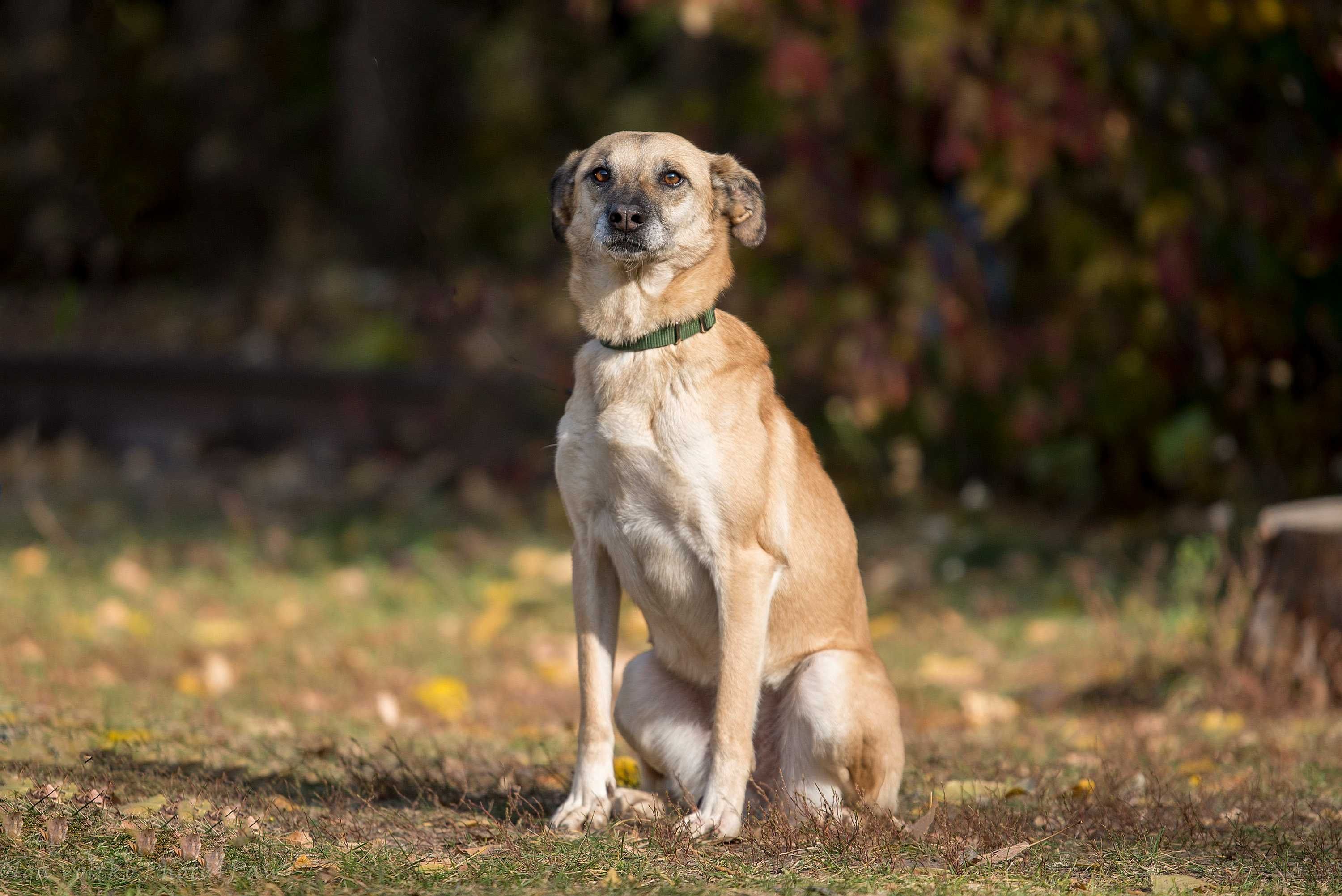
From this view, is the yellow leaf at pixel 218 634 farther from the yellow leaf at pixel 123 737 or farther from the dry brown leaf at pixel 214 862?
the dry brown leaf at pixel 214 862

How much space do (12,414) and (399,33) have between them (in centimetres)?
516

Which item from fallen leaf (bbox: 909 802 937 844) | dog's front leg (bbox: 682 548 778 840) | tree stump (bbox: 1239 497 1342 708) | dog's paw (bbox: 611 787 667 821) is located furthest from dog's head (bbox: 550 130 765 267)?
tree stump (bbox: 1239 497 1342 708)

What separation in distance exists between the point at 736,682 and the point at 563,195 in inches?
54.4

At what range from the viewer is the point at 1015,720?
555 centimetres

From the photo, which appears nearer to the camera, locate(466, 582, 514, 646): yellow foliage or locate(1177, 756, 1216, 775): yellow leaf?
locate(1177, 756, 1216, 775): yellow leaf

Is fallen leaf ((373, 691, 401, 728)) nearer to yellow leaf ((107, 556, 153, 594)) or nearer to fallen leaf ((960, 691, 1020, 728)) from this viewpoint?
fallen leaf ((960, 691, 1020, 728))

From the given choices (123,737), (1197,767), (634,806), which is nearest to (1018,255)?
(1197,767)

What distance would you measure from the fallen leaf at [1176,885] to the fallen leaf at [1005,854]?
29cm

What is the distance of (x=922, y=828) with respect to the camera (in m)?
3.43

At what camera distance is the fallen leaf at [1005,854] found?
3312 millimetres

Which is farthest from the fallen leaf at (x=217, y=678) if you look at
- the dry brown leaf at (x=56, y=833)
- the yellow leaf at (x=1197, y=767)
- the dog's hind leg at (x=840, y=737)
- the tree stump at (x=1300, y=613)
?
the tree stump at (x=1300, y=613)

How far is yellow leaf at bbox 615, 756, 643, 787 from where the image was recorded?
4.28m

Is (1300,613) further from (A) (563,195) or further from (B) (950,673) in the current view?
(A) (563,195)

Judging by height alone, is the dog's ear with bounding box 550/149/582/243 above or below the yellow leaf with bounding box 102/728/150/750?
above
